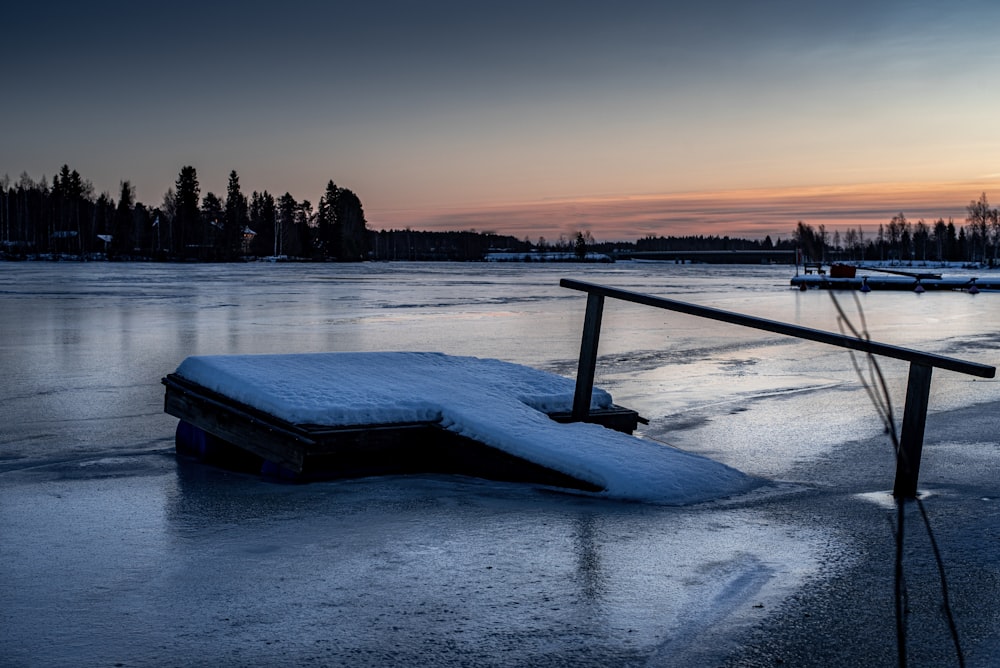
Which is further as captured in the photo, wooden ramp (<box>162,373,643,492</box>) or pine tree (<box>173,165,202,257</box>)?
pine tree (<box>173,165,202,257</box>)

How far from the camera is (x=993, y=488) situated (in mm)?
6234

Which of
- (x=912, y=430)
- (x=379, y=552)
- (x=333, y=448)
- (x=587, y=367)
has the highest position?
(x=587, y=367)

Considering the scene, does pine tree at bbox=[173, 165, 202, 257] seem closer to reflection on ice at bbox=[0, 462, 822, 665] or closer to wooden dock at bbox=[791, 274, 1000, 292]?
wooden dock at bbox=[791, 274, 1000, 292]

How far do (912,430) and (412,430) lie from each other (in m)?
3.28

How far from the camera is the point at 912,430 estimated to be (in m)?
5.89

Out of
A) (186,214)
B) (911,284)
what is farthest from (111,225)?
(911,284)

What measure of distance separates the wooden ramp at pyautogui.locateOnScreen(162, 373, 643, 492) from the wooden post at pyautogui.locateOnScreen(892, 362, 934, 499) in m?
1.93

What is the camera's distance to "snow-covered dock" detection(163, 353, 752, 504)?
6.17 m

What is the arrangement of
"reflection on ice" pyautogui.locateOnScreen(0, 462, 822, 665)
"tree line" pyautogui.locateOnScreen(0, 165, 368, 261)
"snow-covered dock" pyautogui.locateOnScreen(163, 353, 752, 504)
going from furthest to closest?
"tree line" pyautogui.locateOnScreen(0, 165, 368, 261)
"snow-covered dock" pyautogui.locateOnScreen(163, 353, 752, 504)
"reflection on ice" pyautogui.locateOnScreen(0, 462, 822, 665)

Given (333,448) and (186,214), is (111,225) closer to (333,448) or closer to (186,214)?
(186,214)

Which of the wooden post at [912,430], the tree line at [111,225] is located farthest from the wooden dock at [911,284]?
the tree line at [111,225]

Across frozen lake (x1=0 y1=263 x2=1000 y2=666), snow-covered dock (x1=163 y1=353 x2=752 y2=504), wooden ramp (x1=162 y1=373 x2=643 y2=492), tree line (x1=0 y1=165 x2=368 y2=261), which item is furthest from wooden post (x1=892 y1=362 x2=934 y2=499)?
tree line (x1=0 y1=165 x2=368 y2=261)

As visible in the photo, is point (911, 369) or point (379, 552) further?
point (911, 369)

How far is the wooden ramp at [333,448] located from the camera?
625 centimetres
